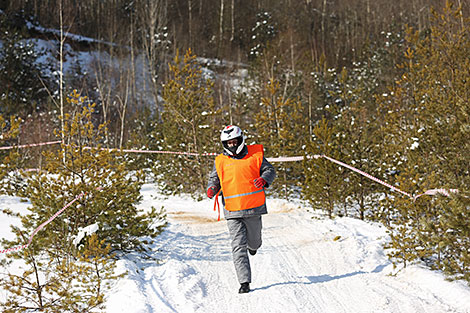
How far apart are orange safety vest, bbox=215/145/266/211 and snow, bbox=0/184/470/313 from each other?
1036mm

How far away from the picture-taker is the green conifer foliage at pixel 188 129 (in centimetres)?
1255

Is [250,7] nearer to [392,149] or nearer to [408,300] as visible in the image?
[392,149]

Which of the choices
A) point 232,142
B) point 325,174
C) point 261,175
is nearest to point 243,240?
point 261,175

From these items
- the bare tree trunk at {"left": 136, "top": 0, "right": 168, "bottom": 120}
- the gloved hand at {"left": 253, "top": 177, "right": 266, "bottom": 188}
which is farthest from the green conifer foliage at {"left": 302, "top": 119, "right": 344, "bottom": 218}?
the bare tree trunk at {"left": 136, "top": 0, "right": 168, "bottom": 120}

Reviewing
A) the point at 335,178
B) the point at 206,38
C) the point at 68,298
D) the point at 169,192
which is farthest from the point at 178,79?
the point at 206,38

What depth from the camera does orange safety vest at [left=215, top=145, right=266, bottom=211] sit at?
4.90 metres

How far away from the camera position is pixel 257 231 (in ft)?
16.5

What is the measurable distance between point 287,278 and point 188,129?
8507 mm

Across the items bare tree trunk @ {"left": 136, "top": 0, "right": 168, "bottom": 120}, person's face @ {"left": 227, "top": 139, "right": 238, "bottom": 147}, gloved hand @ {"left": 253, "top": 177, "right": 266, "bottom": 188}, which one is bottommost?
gloved hand @ {"left": 253, "top": 177, "right": 266, "bottom": 188}

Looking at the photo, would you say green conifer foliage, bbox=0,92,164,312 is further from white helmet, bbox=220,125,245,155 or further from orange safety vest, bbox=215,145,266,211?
white helmet, bbox=220,125,245,155

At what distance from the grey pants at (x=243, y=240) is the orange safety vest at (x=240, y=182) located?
7.8 inches

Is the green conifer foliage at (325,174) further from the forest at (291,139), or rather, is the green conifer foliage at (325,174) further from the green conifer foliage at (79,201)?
the green conifer foliage at (79,201)

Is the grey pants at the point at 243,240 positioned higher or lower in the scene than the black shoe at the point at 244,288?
higher

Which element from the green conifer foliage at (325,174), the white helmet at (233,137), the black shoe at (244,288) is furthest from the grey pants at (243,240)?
the green conifer foliage at (325,174)
